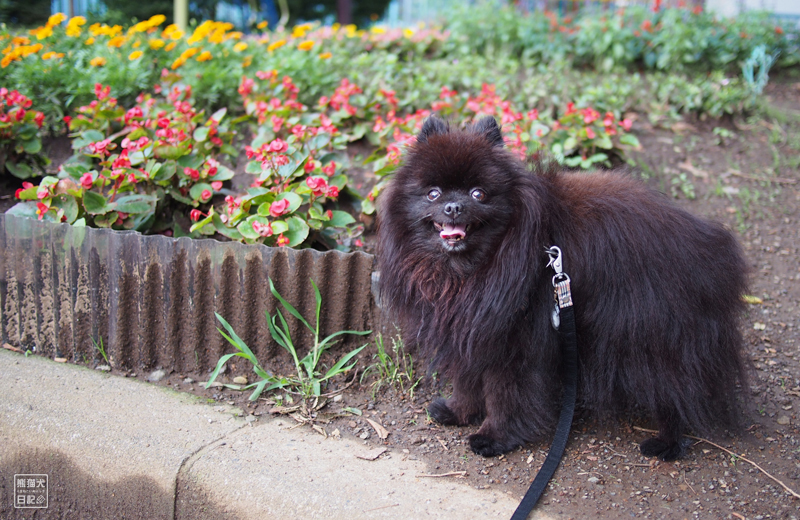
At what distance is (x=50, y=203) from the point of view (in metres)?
3.50

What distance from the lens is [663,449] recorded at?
2.65m

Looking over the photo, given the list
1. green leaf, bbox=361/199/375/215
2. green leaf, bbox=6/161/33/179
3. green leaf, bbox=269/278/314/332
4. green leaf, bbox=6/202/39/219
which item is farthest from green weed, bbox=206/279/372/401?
green leaf, bbox=6/161/33/179

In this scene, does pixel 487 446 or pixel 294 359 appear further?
pixel 294 359

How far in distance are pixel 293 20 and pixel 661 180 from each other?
1097 centimetres

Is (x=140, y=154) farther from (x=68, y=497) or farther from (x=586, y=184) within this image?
(x=586, y=184)

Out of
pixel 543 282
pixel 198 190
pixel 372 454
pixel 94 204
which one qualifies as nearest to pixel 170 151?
pixel 198 190

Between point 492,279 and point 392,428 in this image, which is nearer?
point 492,279

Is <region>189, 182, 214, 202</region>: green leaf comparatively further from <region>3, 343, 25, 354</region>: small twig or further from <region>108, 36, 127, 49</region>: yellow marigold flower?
<region>108, 36, 127, 49</region>: yellow marigold flower

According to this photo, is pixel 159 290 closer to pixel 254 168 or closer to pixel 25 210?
pixel 254 168

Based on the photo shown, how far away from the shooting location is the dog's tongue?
93.5 inches

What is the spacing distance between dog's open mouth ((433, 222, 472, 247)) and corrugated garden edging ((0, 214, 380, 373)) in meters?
0.83

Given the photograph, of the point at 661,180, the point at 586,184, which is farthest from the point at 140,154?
the point at 661,180

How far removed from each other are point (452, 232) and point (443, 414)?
1.00 meters

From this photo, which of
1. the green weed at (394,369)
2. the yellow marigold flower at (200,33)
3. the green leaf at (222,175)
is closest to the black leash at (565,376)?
the green weed at (394,369)
